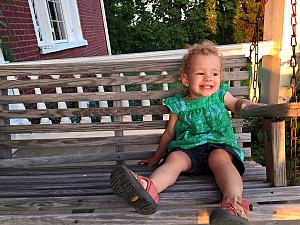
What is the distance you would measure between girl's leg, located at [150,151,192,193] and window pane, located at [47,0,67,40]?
16.7ft

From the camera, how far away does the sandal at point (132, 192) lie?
5.22 feet

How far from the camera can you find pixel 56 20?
6.96 metres

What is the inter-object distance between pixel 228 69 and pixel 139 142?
2.42ft

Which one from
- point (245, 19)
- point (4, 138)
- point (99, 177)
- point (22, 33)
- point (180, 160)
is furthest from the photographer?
point (245, 19)

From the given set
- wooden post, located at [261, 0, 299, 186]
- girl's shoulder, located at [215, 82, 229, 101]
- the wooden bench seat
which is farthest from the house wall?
wooden post, located at [261, 0, 299, 186]

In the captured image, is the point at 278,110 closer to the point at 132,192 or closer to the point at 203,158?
the point at 203,158

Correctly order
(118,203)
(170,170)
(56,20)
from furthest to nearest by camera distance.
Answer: (56,20) < (170,170) < (118,203)

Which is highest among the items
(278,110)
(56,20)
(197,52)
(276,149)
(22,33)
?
(56,20)

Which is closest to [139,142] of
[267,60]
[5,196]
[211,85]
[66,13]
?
[211,85]

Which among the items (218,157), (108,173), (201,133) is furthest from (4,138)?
(218,157)

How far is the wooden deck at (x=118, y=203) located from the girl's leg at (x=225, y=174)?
0.17 ft

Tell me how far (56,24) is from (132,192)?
5.94 m

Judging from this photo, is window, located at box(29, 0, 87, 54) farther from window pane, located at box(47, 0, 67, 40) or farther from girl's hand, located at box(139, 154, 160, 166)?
girl's hand, located at box(139, 154, 160, 166)

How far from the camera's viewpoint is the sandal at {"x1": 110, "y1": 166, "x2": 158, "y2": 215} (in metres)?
1.59
